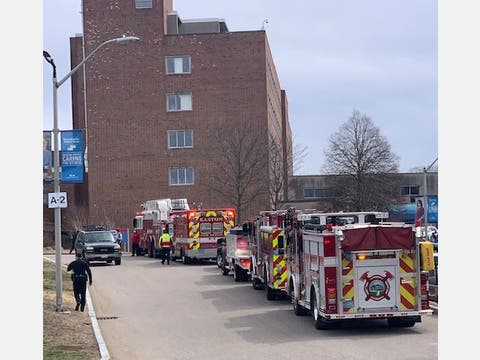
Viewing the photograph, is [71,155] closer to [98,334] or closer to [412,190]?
[98,334]

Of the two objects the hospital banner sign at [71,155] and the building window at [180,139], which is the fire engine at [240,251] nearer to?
the hospital banner sign at [71,155]

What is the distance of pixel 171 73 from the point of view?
219 ft

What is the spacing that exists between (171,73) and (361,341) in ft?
169

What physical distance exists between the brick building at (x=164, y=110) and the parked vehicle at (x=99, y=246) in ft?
68.6

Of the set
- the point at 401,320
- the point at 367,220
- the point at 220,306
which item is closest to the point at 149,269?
the point at 220,306

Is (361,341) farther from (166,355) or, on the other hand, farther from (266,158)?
(266,158)

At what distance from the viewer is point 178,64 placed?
66.7 meters

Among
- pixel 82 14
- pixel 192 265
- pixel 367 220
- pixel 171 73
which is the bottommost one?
pixel 192 265

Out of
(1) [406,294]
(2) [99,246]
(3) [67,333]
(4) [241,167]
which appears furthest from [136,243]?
(1) [406,294]

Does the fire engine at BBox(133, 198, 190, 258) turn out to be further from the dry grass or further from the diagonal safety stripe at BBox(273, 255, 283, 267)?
the dry grass

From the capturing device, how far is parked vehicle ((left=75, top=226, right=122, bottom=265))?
44.5 metres

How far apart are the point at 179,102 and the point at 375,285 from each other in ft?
165

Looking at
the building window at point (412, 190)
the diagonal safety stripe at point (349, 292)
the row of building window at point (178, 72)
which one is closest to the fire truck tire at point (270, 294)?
the diagonal safety stripe at point (349, 292)

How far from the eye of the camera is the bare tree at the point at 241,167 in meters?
62.6
